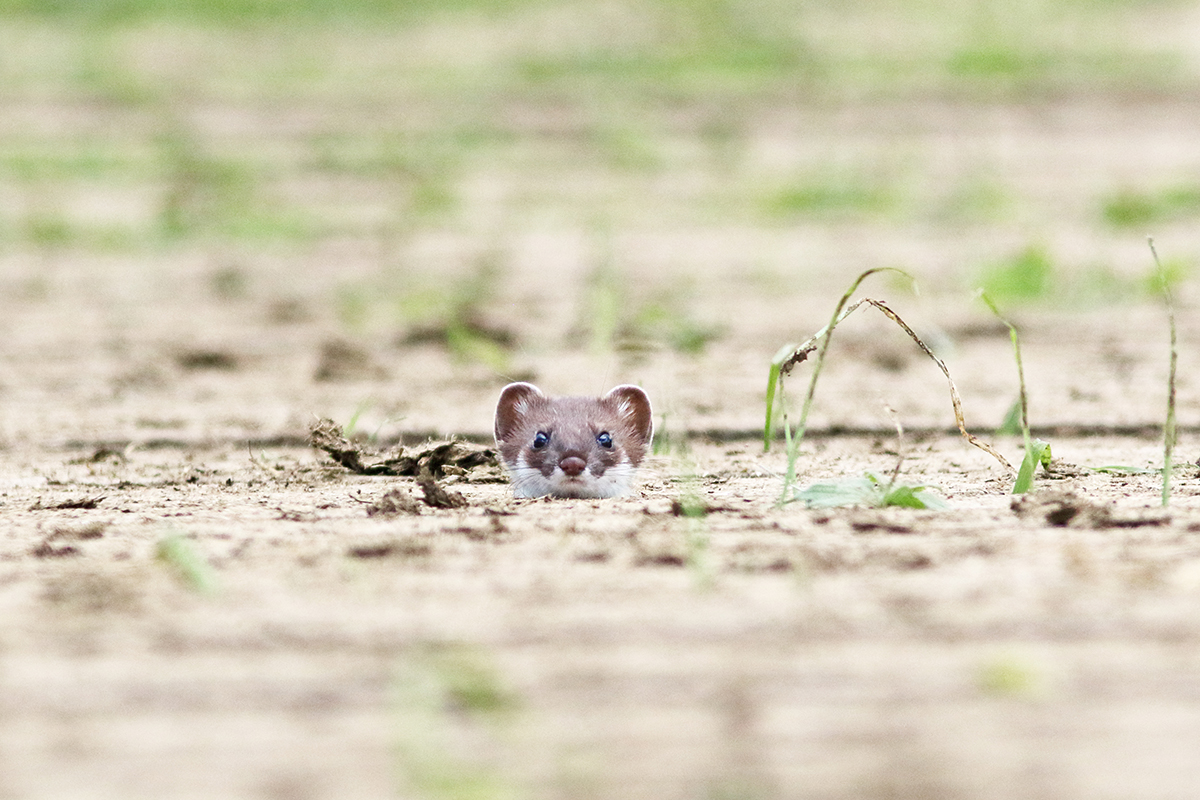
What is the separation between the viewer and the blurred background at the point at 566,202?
17.3ft

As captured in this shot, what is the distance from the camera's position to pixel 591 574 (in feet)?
8.42

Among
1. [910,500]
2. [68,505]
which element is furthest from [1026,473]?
[68,505]

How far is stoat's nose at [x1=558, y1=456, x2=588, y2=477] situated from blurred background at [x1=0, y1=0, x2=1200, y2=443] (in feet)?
2.03

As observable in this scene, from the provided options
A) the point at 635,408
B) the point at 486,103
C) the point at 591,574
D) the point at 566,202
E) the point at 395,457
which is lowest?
the point at 591,574

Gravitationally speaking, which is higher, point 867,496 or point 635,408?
point 635,408

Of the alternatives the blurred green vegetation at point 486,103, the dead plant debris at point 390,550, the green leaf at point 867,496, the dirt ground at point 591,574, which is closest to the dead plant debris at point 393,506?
the dirt ground at point 591,574

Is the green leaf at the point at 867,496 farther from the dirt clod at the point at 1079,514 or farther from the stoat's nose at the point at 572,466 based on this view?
the stoat's nose at the point at 572,466

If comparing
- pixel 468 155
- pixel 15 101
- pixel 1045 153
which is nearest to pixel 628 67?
pixel 468 155

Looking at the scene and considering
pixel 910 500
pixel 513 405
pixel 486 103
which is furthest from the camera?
pixel 486 103

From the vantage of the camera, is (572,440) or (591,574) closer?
(591,574)

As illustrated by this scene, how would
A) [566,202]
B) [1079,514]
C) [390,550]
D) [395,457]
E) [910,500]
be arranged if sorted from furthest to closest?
[566,202], [395,457], [910,500], [1079,514], [390,550]

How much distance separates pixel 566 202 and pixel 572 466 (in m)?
5.13

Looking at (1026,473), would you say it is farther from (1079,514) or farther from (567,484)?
(567,484)

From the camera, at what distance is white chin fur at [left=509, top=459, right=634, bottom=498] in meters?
3.72
